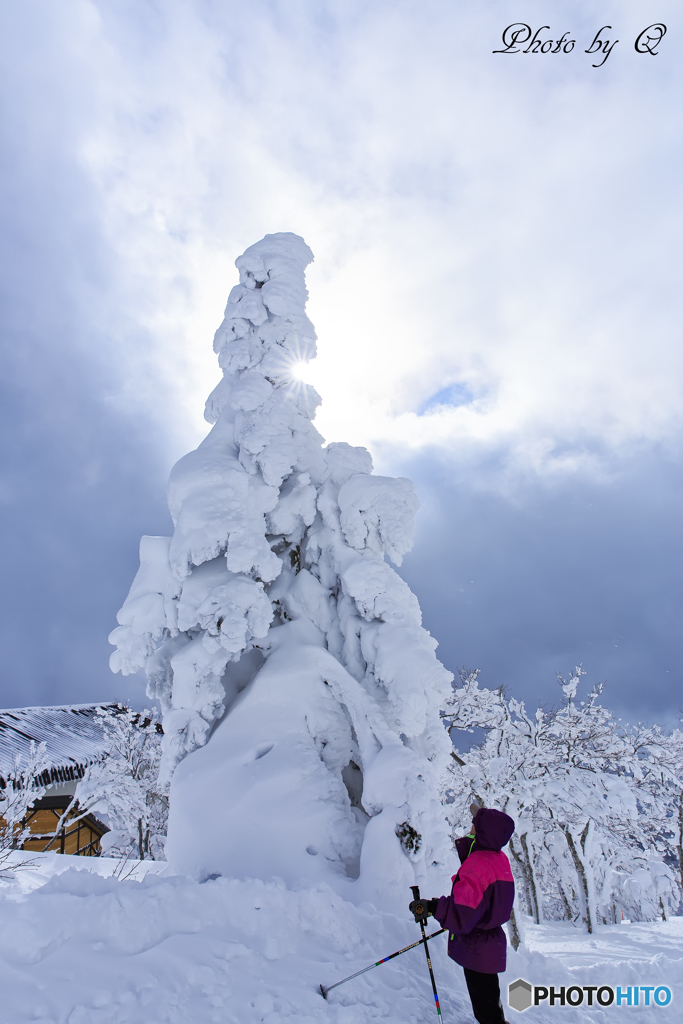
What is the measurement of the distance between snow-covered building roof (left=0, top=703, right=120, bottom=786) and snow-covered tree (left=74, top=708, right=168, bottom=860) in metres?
0.81

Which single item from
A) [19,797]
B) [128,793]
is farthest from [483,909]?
[128,793]

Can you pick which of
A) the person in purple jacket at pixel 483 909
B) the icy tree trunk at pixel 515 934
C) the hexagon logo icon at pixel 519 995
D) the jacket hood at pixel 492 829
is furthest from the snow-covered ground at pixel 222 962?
the icy tree trunk at pixel 515 934

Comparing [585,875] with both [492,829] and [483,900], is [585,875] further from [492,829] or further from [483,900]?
[492,829]

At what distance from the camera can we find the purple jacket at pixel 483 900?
388 cm

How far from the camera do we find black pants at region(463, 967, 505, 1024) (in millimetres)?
4094

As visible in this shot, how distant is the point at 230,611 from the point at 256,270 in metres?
10.3

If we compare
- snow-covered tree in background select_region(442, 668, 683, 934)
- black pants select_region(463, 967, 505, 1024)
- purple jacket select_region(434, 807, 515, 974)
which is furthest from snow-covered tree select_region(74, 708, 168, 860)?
purple jacket select_region(434, 807, 515, 974)

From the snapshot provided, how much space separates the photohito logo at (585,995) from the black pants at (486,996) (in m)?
2.06

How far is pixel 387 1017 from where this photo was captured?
15.0 feet

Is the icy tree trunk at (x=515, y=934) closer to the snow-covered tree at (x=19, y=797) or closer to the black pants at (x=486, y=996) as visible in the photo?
the black pants at (x=486, y=996)

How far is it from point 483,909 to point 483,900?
0.07 m

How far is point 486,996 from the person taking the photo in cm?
410

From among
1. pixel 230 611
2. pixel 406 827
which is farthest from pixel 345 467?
pixel 406 827

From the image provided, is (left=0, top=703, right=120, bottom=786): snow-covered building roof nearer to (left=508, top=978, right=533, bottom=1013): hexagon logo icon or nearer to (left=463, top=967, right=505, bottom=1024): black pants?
(left=508, top=978, right=533, bottom=1013): hexagon logo icon
